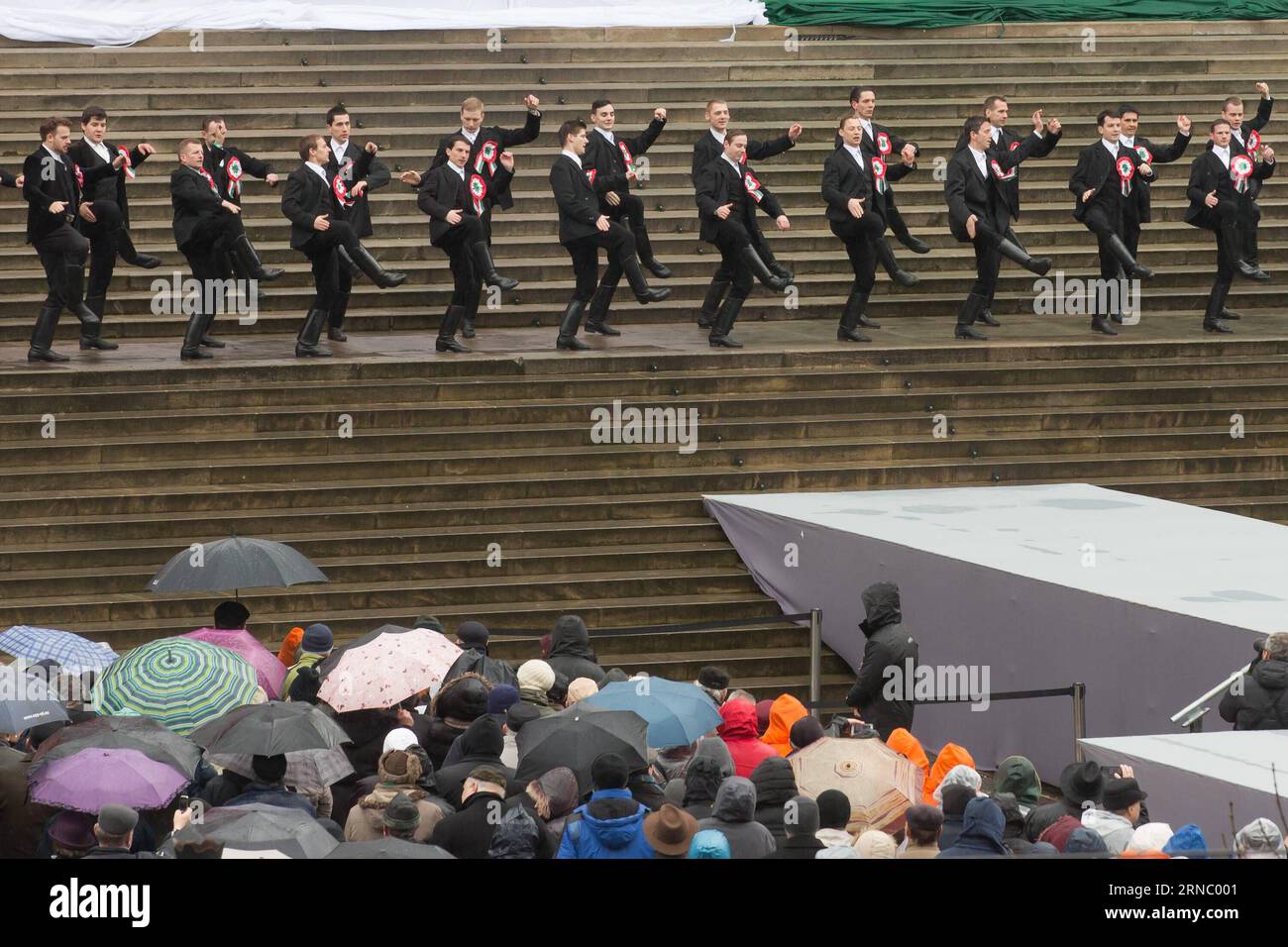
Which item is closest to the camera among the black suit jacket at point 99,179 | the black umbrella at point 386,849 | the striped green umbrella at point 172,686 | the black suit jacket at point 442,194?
the black umbrella at point 386,849

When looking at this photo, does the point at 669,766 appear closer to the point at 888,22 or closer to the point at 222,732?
the point at 222,732

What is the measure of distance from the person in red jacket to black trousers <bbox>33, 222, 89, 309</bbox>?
7.96m

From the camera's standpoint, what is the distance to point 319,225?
51.6 feet

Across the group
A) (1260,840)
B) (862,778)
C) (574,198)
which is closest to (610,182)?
(574,198)

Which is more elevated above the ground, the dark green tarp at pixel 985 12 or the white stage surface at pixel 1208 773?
the dark green tarp at pixel 985 12

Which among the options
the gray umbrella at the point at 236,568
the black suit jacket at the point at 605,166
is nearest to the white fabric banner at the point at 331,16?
the black suit jacket at the point at 605,166

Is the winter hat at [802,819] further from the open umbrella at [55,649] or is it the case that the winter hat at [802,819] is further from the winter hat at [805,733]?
the open umbrella at [55,649]

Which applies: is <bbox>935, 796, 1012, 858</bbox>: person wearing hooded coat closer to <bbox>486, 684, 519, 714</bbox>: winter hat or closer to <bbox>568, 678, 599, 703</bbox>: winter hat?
<bbox>486, 684, 519, 714</bbox>: winter hat

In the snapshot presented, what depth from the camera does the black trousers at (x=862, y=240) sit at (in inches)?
666

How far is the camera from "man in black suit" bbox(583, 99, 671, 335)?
669 inches

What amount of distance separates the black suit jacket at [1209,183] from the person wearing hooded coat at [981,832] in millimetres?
11674

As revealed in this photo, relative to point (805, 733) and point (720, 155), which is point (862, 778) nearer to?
point (805, 733)

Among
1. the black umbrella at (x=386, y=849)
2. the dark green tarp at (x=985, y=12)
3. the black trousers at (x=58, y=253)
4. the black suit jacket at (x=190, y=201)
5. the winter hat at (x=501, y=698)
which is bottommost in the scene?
the black umbrella at (x=386, y=849)

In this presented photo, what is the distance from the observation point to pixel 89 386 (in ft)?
50.0
